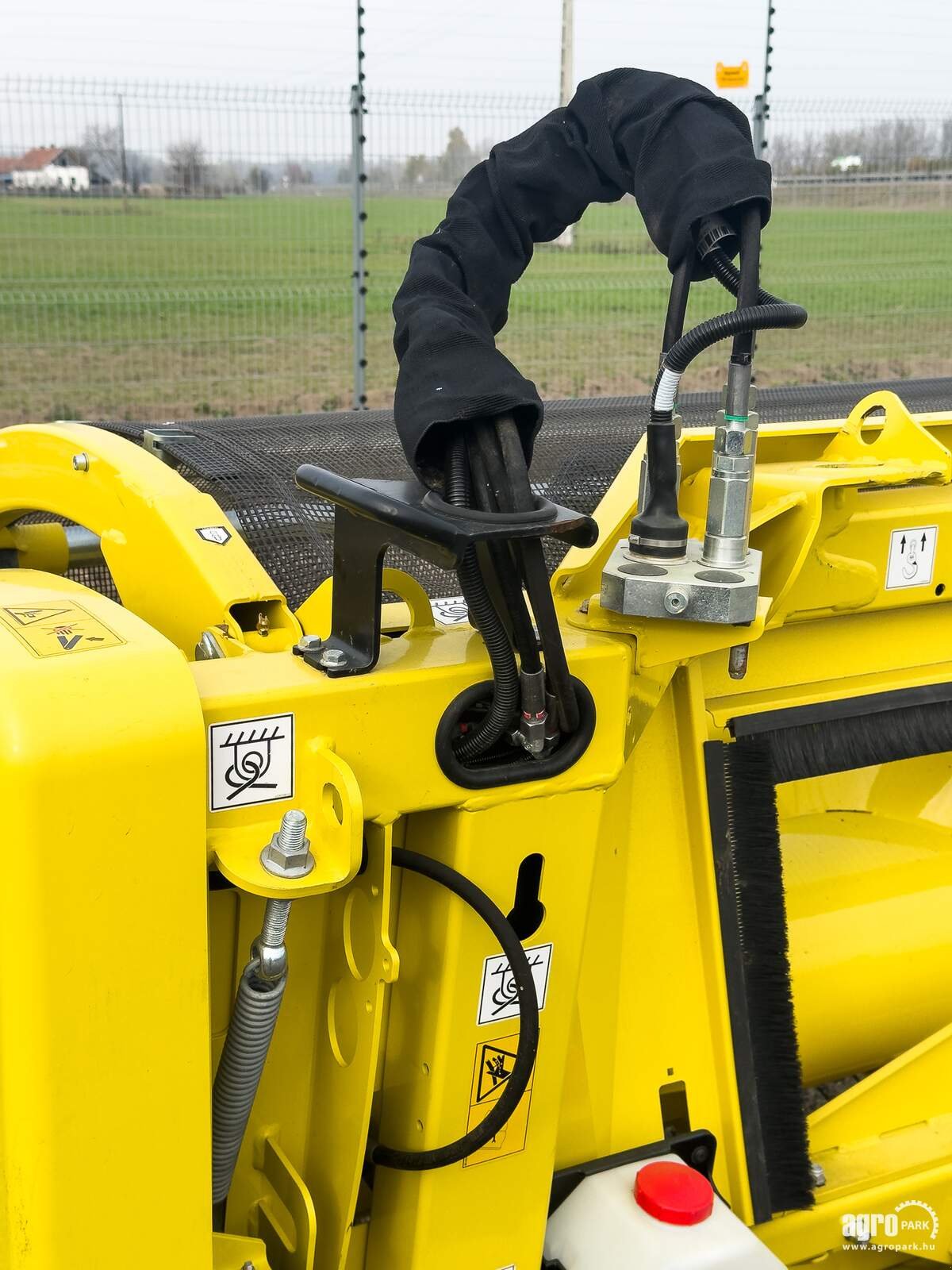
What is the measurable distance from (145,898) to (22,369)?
982cm

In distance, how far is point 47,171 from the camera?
865cm

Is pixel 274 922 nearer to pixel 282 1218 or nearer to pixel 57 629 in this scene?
pixel 57 629

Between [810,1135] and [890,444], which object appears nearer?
[890,444]

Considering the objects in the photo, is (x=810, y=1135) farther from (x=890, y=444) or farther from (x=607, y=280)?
(x=607, y=280)

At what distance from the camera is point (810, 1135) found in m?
1.93

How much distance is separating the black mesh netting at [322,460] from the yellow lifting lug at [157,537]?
0.27 m

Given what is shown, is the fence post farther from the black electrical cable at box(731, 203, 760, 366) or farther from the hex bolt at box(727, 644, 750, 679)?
the black electrical cable at box(731, 203, 760, 366)

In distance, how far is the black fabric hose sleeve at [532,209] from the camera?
1.26 m

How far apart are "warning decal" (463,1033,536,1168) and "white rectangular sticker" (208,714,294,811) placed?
1.43 ft

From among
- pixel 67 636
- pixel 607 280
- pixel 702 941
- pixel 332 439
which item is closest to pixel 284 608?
pixel 67 636

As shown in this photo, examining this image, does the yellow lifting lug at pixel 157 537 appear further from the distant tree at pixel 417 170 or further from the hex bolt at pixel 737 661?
the distant tree at pixel 417 170

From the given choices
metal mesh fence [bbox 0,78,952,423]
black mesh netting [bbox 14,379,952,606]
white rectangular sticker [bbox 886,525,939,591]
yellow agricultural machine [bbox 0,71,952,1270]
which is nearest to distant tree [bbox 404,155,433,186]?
metal mesh fence [bbox 0,78,952,423]

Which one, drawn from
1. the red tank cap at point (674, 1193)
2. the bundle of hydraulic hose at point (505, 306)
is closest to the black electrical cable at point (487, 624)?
the bundle of hydraulic hose at point (505, 306)

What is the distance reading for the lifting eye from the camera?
139cm
